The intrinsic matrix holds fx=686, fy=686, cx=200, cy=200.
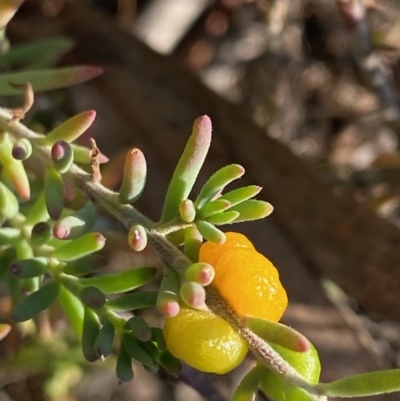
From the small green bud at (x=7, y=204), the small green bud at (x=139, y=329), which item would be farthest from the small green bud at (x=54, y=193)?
the small green bud at (x=139, y=329)

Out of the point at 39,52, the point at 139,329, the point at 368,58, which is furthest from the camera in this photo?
the point at 368,58

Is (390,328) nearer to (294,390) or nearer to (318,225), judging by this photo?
(318,225)

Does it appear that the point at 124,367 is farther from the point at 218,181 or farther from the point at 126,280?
the point at 218,181

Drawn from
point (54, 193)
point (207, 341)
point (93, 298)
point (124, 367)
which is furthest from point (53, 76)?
point (207, 341)

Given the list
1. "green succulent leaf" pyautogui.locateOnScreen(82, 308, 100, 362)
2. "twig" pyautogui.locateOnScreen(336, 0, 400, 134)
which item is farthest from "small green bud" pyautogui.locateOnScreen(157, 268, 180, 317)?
"twig" pyautogui.locateOnScreen(336, 0, 400, 134)

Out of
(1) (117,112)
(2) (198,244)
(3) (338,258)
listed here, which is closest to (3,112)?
(2) (198,244)

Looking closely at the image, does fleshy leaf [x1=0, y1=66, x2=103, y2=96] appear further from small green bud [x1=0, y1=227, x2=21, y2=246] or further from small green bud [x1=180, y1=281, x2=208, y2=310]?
small green bud [x1=180, y1=281, x2=208, y2=310]
